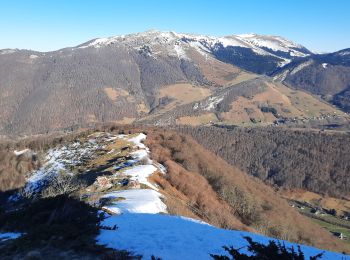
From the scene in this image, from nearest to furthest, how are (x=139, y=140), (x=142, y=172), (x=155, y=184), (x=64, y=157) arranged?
(x=155, y=184) → (x=142, y=172) → (x=64, y=157) → (x=139, y=140)

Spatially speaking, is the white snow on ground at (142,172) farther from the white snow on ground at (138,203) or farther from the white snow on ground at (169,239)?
the white snow on ground at (169,239)

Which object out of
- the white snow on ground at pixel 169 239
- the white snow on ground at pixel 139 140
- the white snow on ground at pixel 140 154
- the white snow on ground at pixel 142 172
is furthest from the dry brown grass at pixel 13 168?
the white snow on ground at pixel 169 239

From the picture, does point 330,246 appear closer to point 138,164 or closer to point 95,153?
point 138,164

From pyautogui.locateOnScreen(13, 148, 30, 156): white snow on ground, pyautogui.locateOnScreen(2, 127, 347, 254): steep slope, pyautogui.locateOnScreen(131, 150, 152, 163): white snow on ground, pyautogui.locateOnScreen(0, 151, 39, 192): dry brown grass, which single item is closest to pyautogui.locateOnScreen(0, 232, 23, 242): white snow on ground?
pyautogui.locateOnScreen(2, 127, 347, 254): steep slope

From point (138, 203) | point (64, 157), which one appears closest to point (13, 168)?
point (64, 157)

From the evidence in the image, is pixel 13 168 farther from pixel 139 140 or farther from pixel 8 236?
pixel 8 236

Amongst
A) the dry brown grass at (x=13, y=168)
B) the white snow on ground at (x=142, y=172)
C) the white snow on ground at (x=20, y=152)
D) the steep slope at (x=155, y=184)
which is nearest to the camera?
the steep slope at (x=155, y=184)

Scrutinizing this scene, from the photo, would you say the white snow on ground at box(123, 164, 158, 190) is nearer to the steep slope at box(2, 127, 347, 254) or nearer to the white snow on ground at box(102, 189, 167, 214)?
the steep slope at box(2, 127, 347, 254)
